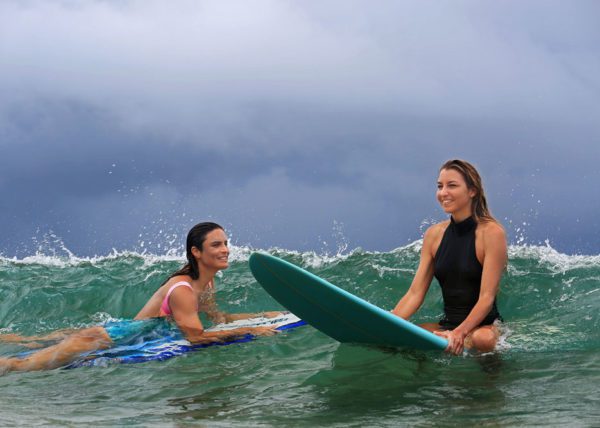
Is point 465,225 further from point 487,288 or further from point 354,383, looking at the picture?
point 354,383

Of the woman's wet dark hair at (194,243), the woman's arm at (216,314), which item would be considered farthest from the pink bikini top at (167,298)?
the woman's arm at (216,314)

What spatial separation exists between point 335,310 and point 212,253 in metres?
1.49

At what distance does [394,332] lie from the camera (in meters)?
5.54

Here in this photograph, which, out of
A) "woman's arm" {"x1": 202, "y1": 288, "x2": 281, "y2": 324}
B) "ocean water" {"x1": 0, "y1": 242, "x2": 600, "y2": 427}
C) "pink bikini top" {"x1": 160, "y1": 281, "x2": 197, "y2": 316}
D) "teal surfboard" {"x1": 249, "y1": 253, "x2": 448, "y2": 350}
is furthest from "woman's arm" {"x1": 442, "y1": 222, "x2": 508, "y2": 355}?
"woman's arm" {"x1": 202, "y1": 288, "x2": 281, "y2": 324}

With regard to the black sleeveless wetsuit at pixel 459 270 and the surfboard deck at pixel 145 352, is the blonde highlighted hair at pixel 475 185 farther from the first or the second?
the surfboard deck at pixel 145 352

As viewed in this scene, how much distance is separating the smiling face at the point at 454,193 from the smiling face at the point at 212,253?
6.72 feet

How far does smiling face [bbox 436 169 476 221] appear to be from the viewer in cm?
555

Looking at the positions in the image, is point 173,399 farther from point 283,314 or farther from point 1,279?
point 1,279

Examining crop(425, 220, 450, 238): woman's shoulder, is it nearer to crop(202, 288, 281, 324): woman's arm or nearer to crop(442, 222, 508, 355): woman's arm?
crop(442, 222, 508, 355): woman's arm

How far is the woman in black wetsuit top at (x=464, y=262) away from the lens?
542cm

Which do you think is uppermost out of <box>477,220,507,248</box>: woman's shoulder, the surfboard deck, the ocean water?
<box>477,220,507,248</box>: woman's shoulder

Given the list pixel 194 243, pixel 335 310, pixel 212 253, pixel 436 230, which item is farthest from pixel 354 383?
pixel 194 243

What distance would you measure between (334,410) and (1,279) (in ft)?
30.3

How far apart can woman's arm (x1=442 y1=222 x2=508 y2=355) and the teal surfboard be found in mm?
101
